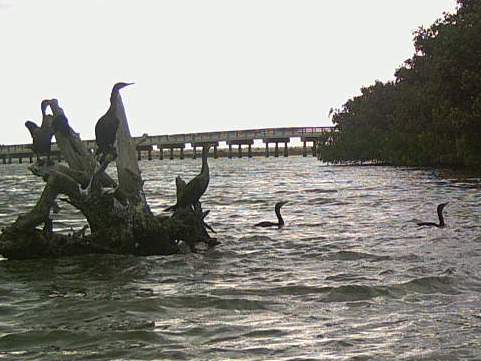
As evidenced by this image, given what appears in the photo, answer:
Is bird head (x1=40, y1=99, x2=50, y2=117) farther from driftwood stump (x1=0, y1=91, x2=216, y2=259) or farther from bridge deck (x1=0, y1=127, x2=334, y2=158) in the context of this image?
bridge deck (x1=0, y1=127, x2=334, y2=158)

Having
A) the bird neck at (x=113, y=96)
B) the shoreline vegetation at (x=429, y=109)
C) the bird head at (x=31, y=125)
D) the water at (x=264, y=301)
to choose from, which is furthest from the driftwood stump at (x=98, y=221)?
the shoreline vegetation at (x=429, y=109)

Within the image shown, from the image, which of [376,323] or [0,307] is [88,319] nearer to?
[0,307]

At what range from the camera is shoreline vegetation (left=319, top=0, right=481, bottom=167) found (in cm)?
3847

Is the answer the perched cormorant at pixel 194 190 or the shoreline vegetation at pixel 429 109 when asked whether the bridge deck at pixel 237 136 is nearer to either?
the shoreline vegetation at pixel 429 109

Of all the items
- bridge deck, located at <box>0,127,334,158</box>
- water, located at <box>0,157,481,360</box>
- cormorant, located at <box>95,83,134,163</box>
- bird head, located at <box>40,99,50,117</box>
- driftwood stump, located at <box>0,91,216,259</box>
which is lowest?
water, located at <box>0,157,481,360</box>

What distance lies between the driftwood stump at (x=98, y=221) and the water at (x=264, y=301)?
1.01 ft

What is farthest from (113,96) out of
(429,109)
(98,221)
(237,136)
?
(237,136)

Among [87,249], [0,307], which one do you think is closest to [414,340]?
[0,307]

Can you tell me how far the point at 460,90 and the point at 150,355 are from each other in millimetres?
37136

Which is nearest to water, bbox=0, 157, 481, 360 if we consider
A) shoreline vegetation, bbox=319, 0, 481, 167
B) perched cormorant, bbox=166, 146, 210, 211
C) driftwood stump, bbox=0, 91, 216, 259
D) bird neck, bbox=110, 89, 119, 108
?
driftwood stump, bbox=0, 91, 216, 259

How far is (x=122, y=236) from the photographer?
11438 millimetres

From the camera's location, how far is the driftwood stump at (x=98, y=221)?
1127 centimetres

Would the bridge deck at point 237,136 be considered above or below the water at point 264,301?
above

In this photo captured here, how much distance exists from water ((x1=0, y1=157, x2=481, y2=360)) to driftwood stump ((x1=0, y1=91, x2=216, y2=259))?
31 centimetres
